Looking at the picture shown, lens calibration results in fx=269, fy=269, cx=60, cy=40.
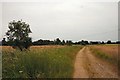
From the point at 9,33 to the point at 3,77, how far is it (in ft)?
121

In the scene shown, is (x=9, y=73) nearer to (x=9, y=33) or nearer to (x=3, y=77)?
(x=3, y=77)

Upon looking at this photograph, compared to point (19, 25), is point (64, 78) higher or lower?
lower

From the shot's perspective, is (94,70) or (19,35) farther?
(19,35)

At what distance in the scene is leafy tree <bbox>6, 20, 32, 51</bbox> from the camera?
42031 mm

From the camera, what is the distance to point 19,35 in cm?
4506

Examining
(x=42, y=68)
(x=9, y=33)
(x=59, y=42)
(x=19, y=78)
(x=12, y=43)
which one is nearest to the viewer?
(x=19, y=78)

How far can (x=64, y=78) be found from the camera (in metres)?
10.5

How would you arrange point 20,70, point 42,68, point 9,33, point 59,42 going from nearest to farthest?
1. point 20,70
2. point 42,68
3. point 9,33
4. point 59,42

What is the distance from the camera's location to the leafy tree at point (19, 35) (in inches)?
1655

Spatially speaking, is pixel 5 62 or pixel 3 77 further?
pixel 5 62

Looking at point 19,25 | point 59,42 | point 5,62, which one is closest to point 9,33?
point 19,25

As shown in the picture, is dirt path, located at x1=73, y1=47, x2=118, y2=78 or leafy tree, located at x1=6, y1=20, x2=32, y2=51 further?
leafy tree, located at x1=6, y1=20, x2=32, y2=51

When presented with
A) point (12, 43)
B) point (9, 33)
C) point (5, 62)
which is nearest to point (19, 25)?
point (9, 33)

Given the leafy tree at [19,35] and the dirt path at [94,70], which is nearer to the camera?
the dirt path at [94,70]
